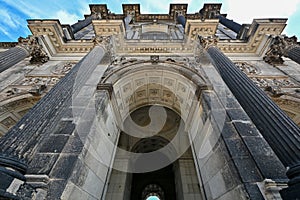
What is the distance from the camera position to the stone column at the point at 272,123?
2.47 meters

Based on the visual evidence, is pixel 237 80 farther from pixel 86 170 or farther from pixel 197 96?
pixel 86 170

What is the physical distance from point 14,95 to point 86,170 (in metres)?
5.63

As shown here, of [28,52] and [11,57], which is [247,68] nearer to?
[11,57]

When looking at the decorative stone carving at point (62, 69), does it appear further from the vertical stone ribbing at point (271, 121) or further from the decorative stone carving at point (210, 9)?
the decorative stone carving at point (210, 9)

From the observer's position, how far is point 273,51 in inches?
326

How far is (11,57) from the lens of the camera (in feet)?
21.9

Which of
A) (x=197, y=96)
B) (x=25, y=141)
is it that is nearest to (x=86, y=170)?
(x=25, y=141)

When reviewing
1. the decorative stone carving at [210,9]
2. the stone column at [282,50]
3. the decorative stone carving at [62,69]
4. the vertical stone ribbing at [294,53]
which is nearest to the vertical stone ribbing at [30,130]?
the decorative stone carving at [62,69]

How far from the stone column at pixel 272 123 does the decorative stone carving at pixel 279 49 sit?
4222 mm

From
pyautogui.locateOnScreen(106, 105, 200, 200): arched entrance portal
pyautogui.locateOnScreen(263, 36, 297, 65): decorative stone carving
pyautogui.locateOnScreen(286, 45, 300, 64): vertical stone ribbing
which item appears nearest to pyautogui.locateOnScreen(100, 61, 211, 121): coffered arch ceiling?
pyautogui.locateOnScreen(106, 105, 200, 200): arched entrance portal

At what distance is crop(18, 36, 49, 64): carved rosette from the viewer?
8157 mm

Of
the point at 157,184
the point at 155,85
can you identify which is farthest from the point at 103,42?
the point at 157,184

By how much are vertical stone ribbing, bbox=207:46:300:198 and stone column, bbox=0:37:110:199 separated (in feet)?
14.0

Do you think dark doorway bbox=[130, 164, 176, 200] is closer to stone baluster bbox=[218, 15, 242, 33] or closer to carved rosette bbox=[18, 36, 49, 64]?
carved rosette bbox=[18, 36, 49, 64]
